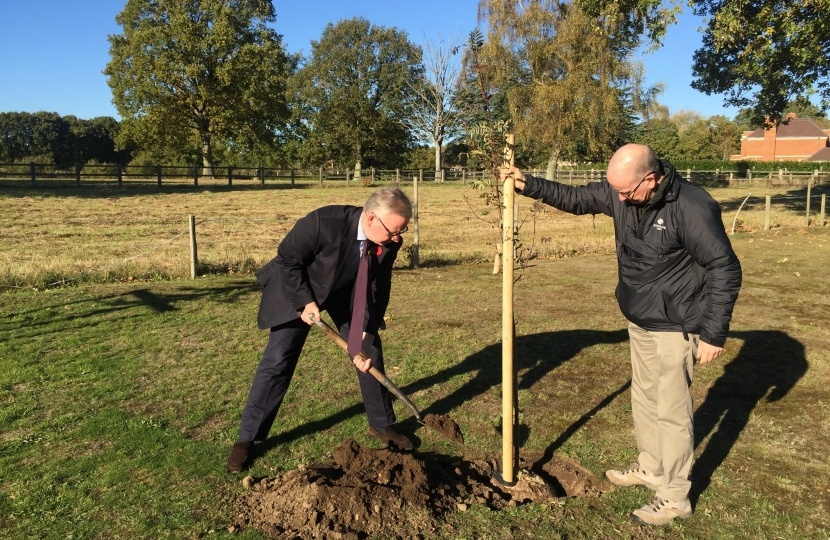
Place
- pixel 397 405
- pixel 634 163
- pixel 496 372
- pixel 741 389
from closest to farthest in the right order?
pixel 634 163 < pixel 397 405 < pixel 741 389 < pixel 496 372

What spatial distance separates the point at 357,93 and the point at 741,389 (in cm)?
5819

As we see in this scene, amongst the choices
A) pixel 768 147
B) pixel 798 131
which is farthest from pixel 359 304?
pixel 798 131

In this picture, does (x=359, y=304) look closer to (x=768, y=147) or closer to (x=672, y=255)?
(x=672, y=255)

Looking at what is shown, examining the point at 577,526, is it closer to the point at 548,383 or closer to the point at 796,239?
the point at 548,383

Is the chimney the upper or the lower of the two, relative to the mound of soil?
upper

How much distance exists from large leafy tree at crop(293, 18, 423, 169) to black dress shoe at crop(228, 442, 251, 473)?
57.8m

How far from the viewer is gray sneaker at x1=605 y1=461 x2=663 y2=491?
12.4ft

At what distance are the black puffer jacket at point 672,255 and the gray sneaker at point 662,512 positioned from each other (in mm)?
966

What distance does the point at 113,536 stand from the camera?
3.21 metres

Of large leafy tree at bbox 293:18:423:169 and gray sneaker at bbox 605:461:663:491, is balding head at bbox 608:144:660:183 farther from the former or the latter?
large leafy tree at bbox 293:18:423:169

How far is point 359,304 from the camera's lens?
3744 mm

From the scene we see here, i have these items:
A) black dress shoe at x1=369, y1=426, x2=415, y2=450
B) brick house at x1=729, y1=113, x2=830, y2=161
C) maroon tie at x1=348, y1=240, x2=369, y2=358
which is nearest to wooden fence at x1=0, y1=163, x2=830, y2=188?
black dress shoe at x1=369, y1=426, x2=415, y2=450

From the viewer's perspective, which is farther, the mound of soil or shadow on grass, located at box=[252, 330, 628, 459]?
shadow on grass, located at box=[252, 330, 628, 459]

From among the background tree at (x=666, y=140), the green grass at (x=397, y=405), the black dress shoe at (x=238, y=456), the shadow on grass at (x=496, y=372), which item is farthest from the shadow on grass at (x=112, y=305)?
the background tree at (x=666, y=140)
